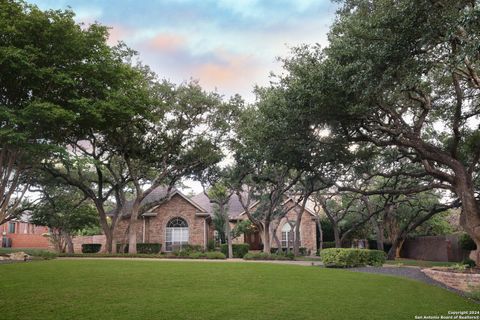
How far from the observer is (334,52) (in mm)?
13609

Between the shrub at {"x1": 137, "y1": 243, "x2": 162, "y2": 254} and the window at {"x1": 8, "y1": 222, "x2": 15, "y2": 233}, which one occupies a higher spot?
the window at {"x1": 8, "y1": 222, "x2": 15, "y2": 233}

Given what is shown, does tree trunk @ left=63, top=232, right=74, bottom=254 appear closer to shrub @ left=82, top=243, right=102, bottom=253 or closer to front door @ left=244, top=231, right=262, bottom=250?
shrub @ left=82, top=243, right=102, bottom=253

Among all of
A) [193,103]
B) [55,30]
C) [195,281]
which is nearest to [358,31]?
[195,281]

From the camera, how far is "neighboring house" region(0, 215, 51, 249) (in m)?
54.2

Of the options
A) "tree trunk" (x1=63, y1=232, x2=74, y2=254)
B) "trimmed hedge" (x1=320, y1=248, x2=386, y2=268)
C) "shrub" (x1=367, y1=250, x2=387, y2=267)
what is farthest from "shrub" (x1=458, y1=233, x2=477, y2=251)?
"tree trunk" (x1=63, y1=232, x2=74, y2=254)

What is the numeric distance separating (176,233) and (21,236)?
30396 millimetres

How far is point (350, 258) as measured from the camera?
19.8 m

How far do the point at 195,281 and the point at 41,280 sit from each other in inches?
165

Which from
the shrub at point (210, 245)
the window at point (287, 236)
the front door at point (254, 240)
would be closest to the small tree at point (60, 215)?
Answer: the shrub at point (210, 245)

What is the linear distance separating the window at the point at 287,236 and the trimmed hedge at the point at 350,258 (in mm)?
19024

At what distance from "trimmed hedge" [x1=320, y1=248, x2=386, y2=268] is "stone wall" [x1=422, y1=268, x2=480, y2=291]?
5.32 meters

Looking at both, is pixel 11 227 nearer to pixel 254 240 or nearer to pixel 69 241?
pixel 69 241

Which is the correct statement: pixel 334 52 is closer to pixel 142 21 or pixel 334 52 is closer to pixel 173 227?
pixel 142 21

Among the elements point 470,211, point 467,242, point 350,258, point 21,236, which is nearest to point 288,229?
point 467,242
